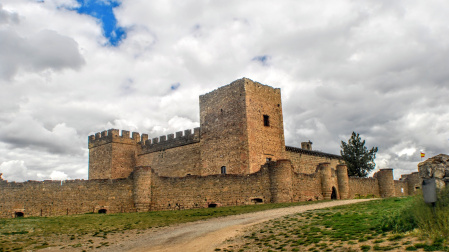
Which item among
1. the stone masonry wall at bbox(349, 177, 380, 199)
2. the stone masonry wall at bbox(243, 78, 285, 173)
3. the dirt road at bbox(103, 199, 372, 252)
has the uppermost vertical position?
the stone masonry wall at bbox(243, 78, 285, 173)

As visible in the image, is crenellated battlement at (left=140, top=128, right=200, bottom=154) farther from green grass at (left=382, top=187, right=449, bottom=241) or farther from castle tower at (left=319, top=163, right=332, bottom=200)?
green grass at (left=382, top=187, right=449, bottom=241)

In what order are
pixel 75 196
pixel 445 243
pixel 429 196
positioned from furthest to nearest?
1. pixel 75 196
2. pixel 429 196
3. pixel 445 243

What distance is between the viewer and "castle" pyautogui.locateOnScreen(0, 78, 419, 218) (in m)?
26.7

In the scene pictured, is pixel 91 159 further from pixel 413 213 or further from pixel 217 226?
pixel 413 213

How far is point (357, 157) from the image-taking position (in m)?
48.0

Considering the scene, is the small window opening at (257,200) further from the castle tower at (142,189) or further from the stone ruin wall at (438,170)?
the stone ruin wall at (438,170)

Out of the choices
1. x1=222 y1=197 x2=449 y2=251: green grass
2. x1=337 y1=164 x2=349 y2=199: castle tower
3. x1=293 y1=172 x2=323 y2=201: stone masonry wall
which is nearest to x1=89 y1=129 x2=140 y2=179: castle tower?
x1=293 y1=172 x2=323 y2=201: stone masonry wall

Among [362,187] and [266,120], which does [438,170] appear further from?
[362,187]

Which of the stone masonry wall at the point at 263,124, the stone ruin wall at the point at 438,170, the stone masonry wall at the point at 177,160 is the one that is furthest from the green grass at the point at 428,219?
the stone masonry wall at the point at 177,160

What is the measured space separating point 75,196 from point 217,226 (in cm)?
1529

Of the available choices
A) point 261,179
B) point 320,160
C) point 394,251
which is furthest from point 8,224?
point 320,160

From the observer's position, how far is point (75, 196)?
1130 inches

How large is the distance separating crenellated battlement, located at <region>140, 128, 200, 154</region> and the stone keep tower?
6.75 ft

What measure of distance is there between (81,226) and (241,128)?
16.0 metres
